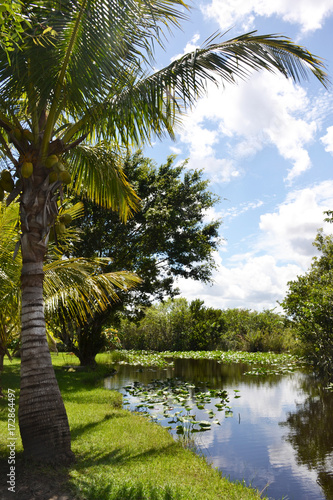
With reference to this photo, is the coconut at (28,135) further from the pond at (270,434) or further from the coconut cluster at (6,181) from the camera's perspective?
the pond at (270,434)

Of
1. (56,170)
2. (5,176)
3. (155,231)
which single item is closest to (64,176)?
(56,170)

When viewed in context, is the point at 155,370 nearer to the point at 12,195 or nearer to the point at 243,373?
the point at 243,373

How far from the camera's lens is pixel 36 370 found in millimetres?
5023

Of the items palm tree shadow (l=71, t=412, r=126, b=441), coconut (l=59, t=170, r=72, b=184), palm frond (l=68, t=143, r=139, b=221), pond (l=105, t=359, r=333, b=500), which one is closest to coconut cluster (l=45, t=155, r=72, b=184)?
coconut (l=59, t=170, r=72, b=184)

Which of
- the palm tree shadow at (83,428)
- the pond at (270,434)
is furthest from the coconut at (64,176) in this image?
the pond at (270,434)

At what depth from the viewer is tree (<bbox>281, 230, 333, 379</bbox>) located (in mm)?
13898

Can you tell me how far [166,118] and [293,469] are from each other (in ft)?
20.2

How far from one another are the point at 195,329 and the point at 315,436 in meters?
25.9

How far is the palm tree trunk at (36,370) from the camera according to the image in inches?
192

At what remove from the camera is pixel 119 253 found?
17234mm

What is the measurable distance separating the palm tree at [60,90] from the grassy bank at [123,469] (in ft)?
1.46

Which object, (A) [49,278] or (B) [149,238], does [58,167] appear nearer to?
(A) [49,278]

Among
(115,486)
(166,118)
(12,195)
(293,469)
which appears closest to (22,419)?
(115,486)

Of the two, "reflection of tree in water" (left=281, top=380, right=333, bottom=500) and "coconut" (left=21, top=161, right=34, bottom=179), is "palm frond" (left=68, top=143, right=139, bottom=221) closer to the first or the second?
"coconut" (left=21, top=161, right=34, bottom=179)
